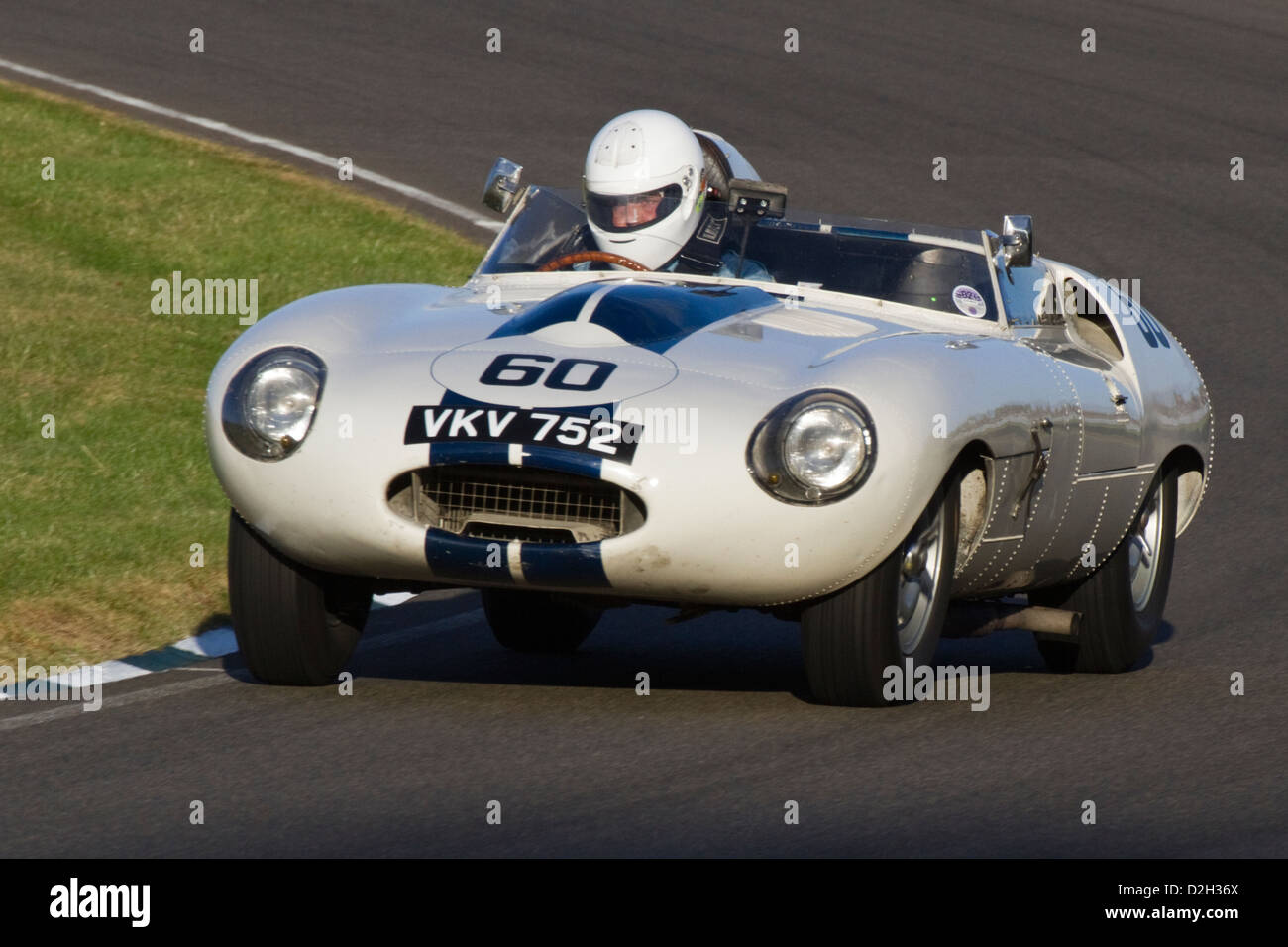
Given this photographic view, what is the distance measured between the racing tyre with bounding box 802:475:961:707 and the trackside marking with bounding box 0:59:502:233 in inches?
354

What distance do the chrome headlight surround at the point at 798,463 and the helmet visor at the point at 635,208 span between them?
166cm

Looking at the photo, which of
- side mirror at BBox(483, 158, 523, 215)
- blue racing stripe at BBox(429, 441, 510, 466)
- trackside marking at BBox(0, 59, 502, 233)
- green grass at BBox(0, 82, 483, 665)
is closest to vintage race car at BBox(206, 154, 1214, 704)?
blue racing stripe at BBox(429, 441, 510, 466)

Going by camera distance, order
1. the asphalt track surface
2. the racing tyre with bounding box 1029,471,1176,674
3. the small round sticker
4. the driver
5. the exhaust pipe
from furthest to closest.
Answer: the racing tyre with bounding box 1029,471,1176,674 → the driver → the small round sticker → the exhaust pipe → the asphalt track surface

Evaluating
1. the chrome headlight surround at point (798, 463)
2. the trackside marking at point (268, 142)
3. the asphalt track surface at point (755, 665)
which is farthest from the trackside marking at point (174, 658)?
the trackside marking at point (268, 142)

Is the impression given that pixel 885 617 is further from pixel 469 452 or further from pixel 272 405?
pixel 272 405

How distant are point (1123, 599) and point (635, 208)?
2.01m

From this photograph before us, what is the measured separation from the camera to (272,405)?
20.1 ft

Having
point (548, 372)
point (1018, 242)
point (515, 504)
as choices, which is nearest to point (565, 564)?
point (515, 504)

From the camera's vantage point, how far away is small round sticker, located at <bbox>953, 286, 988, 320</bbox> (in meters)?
7.19

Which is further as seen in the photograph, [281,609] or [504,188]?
[504,188]

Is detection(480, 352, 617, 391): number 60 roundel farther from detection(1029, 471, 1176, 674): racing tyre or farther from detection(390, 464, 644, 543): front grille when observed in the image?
detection(1029, 471, 1176, 674): racing tyre

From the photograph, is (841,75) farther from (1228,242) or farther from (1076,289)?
(1076,289)

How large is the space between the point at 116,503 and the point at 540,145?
7.77 meters

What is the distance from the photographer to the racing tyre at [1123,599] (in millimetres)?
7441
